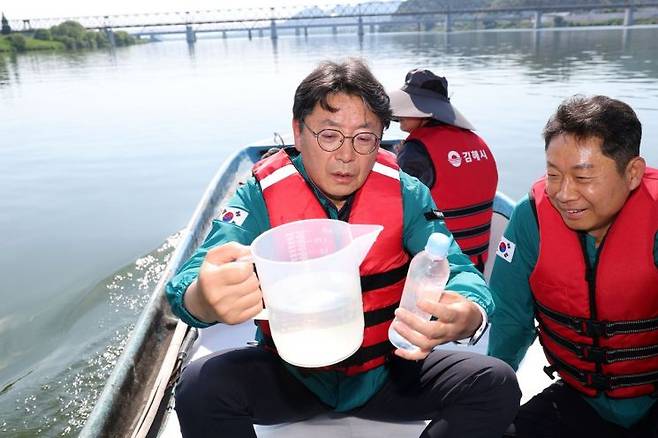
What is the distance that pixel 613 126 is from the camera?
1861 mm

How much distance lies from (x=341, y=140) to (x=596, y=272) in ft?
3.72

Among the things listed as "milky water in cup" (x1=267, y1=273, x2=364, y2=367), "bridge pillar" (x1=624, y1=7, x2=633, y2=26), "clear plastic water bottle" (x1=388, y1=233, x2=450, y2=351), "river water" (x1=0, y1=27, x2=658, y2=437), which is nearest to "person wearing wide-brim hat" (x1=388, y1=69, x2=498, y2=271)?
"river water" (x1=0, y1=27, x2=658, y2=437)

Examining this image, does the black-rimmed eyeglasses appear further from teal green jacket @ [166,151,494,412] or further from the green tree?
the green tree

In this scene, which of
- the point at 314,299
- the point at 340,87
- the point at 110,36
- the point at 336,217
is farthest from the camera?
the point at 110,36

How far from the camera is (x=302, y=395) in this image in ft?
6.06

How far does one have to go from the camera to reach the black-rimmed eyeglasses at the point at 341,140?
1.77m

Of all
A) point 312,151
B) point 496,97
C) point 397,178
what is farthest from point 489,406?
A: point 496,97

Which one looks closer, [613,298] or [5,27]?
[613,298]

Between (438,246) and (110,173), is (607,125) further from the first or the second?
(110,173)

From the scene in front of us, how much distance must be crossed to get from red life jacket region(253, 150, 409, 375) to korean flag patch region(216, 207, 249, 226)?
131mm

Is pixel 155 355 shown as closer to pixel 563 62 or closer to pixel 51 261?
pixel 51 261

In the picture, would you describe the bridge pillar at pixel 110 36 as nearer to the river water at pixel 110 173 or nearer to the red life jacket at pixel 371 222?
the river water at pixel 110 173

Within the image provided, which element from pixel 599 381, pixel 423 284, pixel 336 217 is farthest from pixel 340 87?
pixel 599 381

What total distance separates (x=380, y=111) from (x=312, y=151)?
0.27 meters
